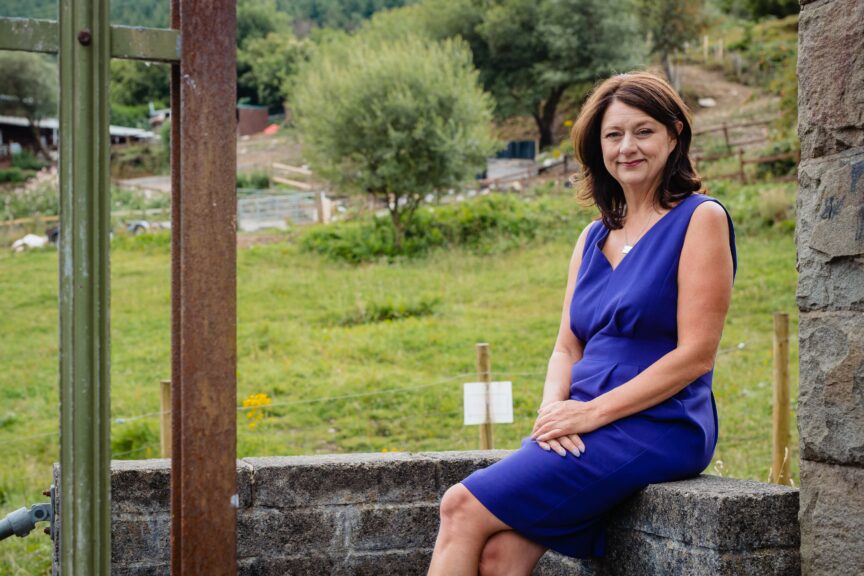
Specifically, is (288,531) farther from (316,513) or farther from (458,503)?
(458,503)

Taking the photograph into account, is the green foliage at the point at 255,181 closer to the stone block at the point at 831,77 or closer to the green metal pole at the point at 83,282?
the stone block at the point at 831,77

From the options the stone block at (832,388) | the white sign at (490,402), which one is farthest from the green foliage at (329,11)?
the stone block at (832,388)

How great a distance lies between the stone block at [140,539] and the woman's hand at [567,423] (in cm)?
145

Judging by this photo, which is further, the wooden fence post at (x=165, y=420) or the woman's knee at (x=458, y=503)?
the wooden fence post at (x=165, y=420)

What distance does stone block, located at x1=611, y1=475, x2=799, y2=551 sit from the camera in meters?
2.44

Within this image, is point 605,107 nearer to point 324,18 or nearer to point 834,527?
point 834,527

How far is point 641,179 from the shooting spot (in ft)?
9.16

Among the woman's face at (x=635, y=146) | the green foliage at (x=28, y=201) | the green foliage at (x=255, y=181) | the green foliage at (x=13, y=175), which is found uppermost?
the green foliage at (x=255, y=181)

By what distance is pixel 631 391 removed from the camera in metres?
2.60

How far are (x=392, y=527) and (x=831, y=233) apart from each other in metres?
1.72

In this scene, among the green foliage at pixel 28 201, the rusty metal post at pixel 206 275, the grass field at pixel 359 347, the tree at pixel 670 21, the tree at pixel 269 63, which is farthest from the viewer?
the tree at pixel 269 63

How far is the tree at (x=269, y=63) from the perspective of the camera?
176 ft

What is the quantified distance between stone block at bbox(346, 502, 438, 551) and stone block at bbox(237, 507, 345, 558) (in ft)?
0.17

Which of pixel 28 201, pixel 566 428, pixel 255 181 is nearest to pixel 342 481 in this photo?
pixel 566 428
